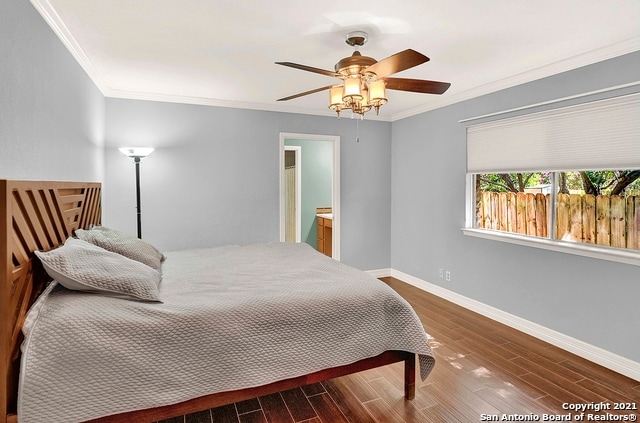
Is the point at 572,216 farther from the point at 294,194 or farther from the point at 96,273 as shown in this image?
the point at 294,194

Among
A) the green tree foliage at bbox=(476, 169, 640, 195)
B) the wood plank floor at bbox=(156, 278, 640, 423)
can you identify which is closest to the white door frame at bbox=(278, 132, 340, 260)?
the green tree foliage at bbox=(476, 169, 640, 195)

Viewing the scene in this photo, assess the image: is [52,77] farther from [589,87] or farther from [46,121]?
[589,87]

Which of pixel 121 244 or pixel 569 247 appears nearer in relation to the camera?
pixel 121 244

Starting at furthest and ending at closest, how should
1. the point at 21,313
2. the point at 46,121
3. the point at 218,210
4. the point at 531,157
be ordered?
the point at 218,210, the point at 531,157, the point at 46,121, the point at 21,313

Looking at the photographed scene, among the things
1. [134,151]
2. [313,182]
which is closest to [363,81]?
[134,151]

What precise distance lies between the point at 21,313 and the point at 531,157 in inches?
154

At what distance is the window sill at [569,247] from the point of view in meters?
2.68

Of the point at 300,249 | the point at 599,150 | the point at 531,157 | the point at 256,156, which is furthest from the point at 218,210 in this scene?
the point at 599,150

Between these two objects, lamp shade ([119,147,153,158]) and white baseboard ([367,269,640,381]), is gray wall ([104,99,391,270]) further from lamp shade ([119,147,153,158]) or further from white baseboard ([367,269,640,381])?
white baseboard ([367,269,640,381])

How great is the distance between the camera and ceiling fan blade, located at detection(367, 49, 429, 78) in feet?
6.49

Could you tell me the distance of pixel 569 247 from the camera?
3.03m

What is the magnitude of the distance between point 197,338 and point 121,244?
112 cm

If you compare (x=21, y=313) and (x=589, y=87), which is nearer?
(x=21, y=313)

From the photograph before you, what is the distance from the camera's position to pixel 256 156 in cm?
460
